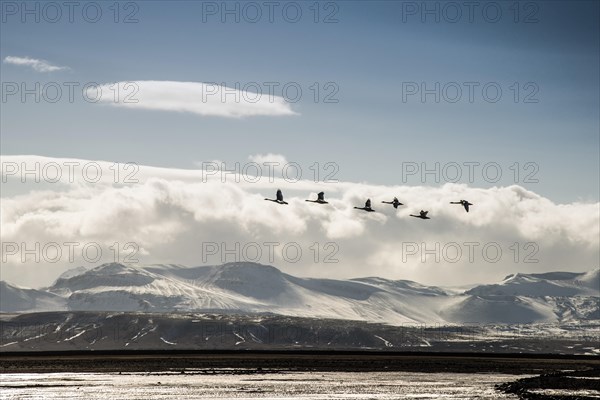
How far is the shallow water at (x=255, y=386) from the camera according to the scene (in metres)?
93.2

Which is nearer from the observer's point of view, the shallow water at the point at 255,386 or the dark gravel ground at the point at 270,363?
the shallow water at the point at 255,386

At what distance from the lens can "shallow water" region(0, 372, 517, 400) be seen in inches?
3669

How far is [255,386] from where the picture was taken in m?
104

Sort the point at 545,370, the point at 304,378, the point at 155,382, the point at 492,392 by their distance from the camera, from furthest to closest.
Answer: the point at 545,370 → the point at 304,378 → the point at 155,382 → the point at 492,392

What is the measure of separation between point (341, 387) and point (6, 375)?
153 feet

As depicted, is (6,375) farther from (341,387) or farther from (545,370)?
(545,370)

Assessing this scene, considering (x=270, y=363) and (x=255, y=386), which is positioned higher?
(x=255, y=386)

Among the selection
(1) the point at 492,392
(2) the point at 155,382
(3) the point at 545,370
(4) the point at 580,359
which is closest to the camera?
(1) the point at 492,392

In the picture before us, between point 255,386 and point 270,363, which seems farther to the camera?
point 270,363

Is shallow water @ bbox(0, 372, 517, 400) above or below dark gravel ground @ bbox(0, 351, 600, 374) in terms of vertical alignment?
above

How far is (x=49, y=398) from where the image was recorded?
8994 cm

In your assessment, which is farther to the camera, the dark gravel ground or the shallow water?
the dark gravel ground

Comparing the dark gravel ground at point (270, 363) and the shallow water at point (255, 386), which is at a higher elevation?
the shallow water at point (255, 386)

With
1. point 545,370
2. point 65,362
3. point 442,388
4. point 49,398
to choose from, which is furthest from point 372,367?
point 49,398
